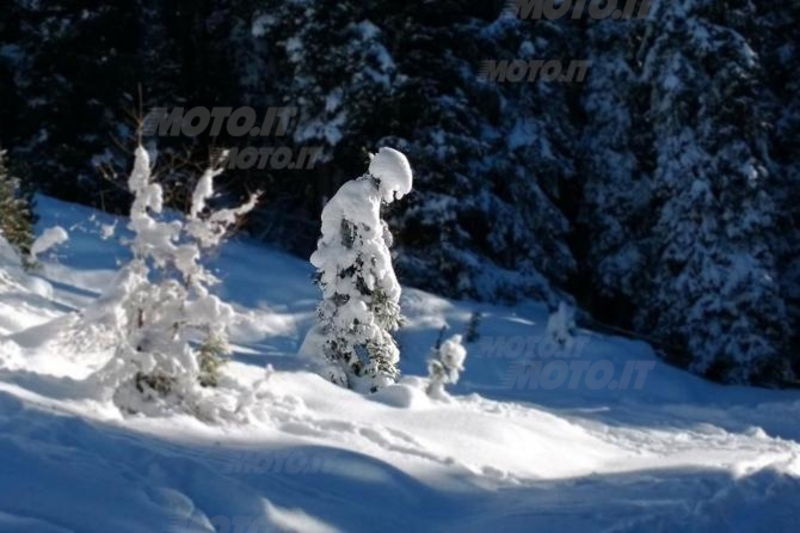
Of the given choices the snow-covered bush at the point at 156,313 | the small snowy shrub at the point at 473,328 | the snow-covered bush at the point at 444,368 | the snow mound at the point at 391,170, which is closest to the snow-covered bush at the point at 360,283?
the snow mound at the point at 391,170

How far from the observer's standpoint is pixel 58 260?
1686cm

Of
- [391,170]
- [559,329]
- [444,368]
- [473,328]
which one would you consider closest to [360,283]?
[391,170]

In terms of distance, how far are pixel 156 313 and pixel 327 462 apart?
1968 millimetres

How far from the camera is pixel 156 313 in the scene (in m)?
7.87

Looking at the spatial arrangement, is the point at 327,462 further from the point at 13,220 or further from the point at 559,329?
the point at 559,329

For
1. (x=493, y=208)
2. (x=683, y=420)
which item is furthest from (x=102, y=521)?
(x=493, y=208)

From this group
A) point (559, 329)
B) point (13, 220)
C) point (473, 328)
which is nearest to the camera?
point (13, 220)

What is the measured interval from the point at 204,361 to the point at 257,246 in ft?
Result: 47.2

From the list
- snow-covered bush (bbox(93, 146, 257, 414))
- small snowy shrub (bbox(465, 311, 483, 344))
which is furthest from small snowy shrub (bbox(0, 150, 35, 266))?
small snowy shrub (bbox(465, 311, 483, 344))

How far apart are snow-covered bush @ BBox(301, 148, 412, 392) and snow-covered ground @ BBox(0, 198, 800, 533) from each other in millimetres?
502

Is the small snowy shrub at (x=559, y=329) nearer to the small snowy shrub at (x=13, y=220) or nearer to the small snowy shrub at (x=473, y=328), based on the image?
the small snowy shrub at (x=473, y=328)

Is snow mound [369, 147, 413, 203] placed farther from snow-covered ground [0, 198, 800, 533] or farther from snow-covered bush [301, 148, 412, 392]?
snow-covered ground [0, 198, 800, 533]

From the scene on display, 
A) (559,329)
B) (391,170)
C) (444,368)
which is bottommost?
(444,368)

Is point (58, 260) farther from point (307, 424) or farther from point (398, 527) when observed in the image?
point (398, 527)
